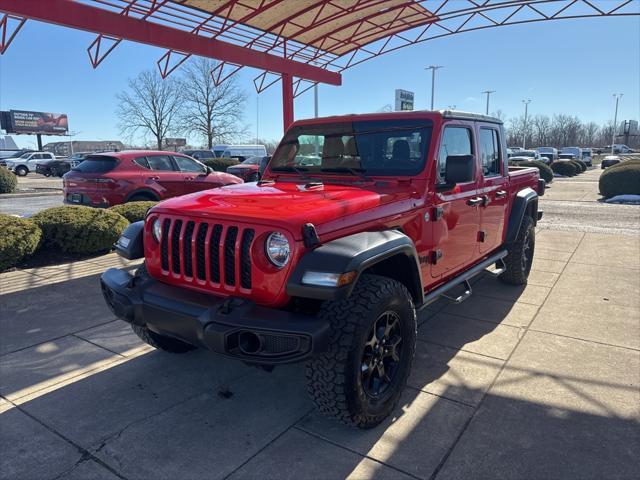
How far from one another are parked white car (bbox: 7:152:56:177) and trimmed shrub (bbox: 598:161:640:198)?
38.9 metres

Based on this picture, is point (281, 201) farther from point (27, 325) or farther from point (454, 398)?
point (27, 325)

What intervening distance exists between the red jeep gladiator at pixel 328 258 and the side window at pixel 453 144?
0.02m

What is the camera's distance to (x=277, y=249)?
2520 mm

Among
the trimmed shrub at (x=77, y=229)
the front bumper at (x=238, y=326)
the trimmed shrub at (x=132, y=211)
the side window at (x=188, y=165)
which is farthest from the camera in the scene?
the side window at (x=188, y=165)

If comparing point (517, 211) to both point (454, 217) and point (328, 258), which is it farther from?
point (328, 258)

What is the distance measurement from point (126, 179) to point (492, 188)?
6914 mm

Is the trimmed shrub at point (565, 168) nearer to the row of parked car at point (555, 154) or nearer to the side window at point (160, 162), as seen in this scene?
the row of parked car at point (555, 154)

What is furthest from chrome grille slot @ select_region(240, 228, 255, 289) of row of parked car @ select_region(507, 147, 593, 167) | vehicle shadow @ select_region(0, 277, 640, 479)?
row of parked car @ select_region(507, 147, 593, 167)

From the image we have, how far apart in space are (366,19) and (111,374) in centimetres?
1227

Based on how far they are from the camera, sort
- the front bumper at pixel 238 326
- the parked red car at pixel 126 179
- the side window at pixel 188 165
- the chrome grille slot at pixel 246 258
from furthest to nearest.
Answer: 1. the side window at pixel 188 165
2. the parked red car at pixel 126 179
3. the chrome grille slot at pixel 246 258
4. the front bumper at pixel 238 326

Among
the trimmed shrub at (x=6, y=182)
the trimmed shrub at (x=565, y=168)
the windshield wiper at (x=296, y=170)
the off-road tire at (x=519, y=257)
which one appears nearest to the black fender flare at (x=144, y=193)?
the windshield wiper at (x=296, y=170)

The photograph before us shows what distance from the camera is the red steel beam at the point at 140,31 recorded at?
7.85 meters

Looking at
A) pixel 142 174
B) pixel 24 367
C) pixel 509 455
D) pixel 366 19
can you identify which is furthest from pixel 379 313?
pixel 366 19

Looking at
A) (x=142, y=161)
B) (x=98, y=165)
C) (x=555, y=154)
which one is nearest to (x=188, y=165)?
(x=142, y=161)
